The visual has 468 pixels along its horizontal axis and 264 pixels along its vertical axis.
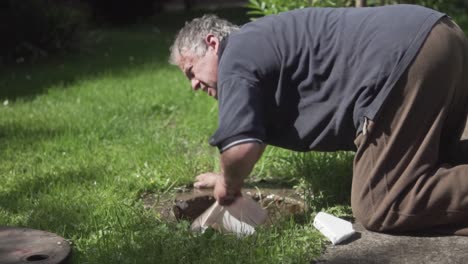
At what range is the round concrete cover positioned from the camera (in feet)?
9.16

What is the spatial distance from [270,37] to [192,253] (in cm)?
96

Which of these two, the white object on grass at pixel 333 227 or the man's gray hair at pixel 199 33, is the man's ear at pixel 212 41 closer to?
the man's gray hair at pixel 199 33

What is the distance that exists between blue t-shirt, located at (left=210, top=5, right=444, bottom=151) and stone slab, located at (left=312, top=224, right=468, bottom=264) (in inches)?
18.2

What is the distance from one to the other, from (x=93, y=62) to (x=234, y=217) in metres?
5.29

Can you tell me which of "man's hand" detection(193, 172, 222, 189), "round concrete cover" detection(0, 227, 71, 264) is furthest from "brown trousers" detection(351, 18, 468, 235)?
"round concrete cover" detection(0, 227, 71, 264)

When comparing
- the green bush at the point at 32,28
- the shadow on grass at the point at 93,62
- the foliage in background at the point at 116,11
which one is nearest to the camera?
the shadow on grass at the point at 93,62

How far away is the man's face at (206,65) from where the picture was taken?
3469 mm

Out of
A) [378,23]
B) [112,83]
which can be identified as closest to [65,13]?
[112,83]

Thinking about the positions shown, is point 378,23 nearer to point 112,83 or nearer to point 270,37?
point 270,37

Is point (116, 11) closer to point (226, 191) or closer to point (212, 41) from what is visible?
point (212, 41)

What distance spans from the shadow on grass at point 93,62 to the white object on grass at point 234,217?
136 inches

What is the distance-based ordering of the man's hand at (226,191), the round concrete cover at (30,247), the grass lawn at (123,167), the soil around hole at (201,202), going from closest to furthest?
the round concrete cover at (30,247), the grass lawn at (123,167), the man's hand at (226,191), the soil around hole at (201,202)

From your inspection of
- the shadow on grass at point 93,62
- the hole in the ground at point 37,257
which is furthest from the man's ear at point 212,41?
the shadow on grass at point 93,62

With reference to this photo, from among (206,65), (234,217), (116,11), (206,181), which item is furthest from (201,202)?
(116,11)
